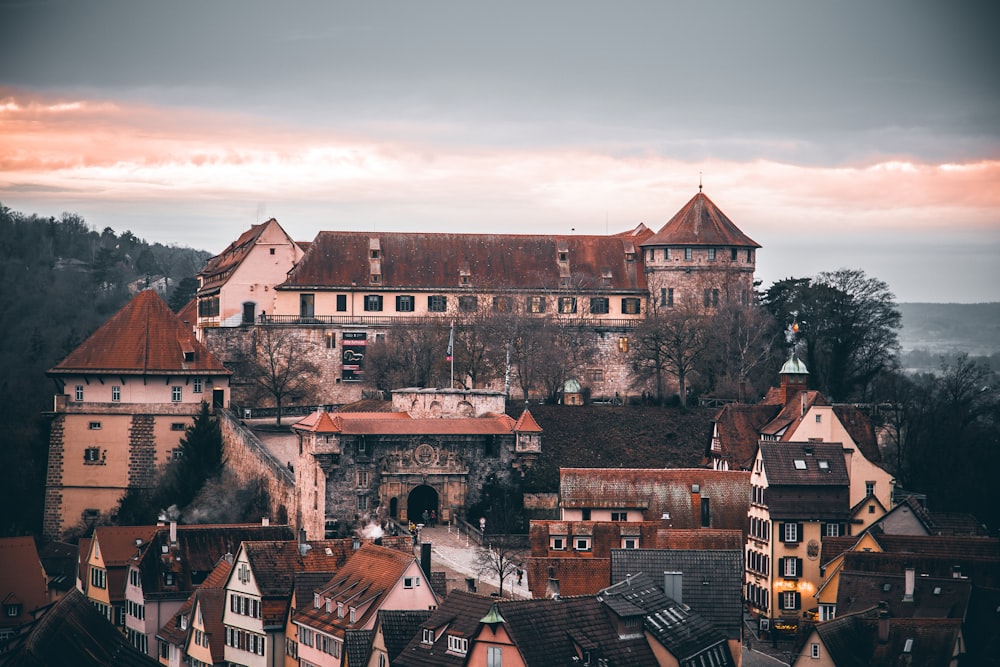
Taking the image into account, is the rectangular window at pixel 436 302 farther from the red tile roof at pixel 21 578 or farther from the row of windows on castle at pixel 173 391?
the red tile roof at pixel 21 578

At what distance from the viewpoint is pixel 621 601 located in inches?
2803

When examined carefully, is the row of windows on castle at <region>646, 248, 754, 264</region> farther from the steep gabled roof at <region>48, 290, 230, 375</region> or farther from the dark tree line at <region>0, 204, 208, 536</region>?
the dark tree line at <region>0, 204, 208, 536</region>

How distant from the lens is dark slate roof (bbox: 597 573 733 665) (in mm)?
70312

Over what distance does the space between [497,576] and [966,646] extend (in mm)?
22443

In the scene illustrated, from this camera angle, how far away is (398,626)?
71312 millimetres

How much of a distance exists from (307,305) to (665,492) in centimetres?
3564

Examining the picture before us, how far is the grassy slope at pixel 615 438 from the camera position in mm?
104750

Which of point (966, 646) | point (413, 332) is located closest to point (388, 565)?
point (966, 646)

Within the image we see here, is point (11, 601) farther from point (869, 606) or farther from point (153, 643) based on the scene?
point (869, 606)

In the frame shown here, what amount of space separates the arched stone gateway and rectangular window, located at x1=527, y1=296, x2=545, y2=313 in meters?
27.3

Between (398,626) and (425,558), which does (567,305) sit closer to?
(425,558)

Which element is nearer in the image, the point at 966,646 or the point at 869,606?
the point at 966,646

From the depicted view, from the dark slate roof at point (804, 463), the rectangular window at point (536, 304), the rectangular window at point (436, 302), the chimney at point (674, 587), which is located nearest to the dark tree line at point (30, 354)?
the rectangular window at point (436, 302)

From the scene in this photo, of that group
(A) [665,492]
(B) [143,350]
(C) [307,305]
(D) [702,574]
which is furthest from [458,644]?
(C) [307,305]
